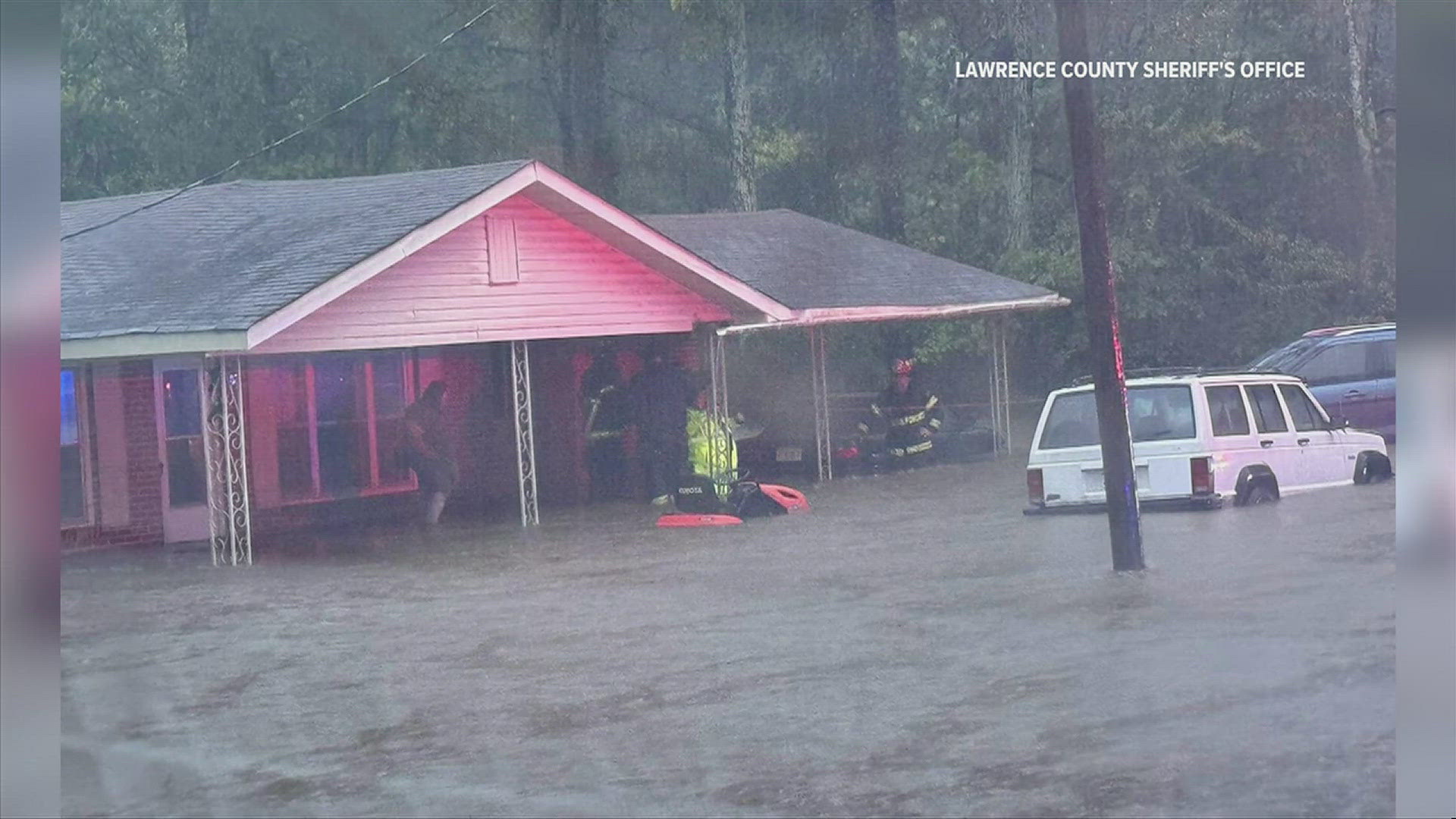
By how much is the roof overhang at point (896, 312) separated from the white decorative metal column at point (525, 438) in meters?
0.73

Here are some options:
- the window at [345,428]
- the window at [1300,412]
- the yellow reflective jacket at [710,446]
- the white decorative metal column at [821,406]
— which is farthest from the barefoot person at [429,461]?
the window at [1300,412]

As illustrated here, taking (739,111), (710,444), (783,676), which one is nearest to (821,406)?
(710,444)

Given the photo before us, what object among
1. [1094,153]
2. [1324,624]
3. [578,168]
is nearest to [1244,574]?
[1324,624]

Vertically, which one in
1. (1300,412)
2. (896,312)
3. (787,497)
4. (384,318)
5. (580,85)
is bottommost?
(787,497)

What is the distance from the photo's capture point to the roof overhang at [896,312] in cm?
627

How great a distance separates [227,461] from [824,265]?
2.22 metres

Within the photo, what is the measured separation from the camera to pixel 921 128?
20.9ft

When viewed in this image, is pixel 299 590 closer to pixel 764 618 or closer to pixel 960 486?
pixel 764 618

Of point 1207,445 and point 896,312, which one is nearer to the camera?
point 896,312

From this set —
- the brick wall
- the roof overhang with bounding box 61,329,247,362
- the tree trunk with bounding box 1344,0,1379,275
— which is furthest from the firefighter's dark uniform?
the brick wall

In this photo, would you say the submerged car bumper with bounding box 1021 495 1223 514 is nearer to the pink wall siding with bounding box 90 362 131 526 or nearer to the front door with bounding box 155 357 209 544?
the front door with bounding box 155 357 209 544

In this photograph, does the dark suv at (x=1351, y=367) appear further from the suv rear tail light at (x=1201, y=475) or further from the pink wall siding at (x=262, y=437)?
the pink wall siding at (x=262, y=437)

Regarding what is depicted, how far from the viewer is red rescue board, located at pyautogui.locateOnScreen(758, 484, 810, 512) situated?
21.4 feet

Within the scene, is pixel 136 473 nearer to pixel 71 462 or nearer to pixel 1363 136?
pixel 71 462
